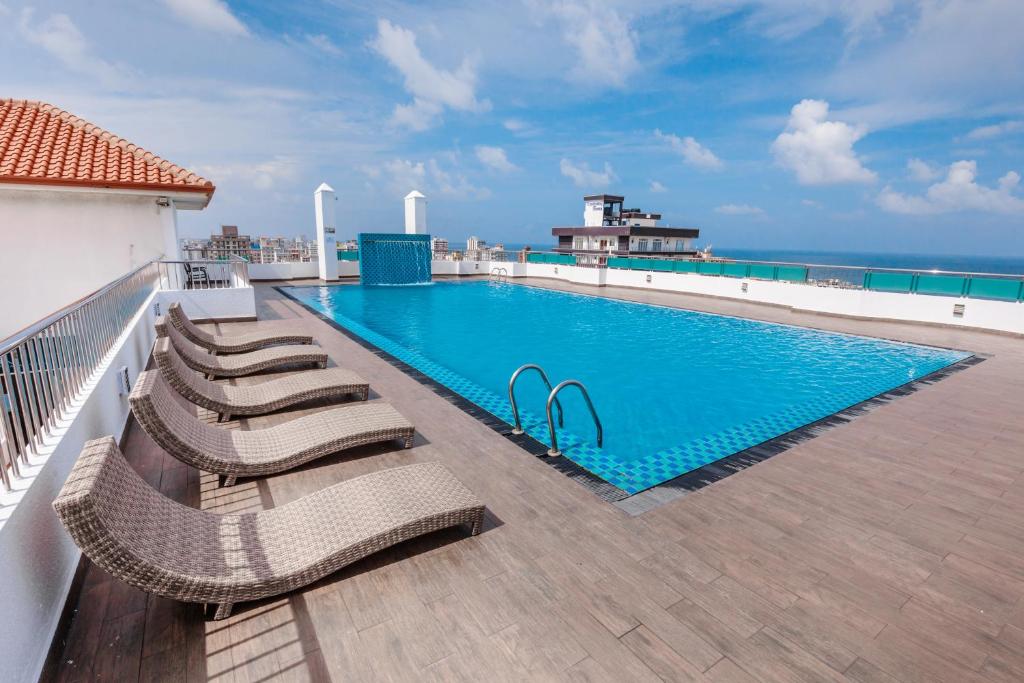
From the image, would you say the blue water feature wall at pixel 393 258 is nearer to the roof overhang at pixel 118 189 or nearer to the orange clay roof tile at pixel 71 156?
the roof overhang at pixel 118 189

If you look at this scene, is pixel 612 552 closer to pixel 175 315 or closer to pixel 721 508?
pixel 721 508

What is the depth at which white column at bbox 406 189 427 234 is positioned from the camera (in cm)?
2220

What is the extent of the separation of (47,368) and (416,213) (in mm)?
20321

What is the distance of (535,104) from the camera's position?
42906mm

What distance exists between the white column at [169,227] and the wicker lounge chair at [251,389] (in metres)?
7.16

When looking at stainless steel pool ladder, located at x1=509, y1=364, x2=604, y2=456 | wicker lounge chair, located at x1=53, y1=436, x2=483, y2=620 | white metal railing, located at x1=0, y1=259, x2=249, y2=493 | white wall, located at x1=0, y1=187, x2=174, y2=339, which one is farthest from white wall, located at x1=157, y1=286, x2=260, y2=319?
wicker lounge chair, located at x1=53, y1=436, x2=483, y2=620

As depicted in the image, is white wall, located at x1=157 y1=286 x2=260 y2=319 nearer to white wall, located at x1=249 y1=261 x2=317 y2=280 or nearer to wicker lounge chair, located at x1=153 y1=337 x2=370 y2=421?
wicker lounge chair, located at x1=153 y1=337 x2=370 y2=421

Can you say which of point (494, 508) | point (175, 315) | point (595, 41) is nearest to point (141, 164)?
point (175, 315)

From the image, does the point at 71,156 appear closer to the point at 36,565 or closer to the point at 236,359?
the point at 236,359

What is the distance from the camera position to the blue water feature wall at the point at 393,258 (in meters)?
20.6

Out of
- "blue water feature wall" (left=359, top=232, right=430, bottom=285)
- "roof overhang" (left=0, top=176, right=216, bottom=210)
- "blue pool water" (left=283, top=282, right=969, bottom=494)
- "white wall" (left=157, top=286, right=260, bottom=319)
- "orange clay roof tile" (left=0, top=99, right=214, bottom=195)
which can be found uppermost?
"orange clay roof tile" (left=0, top=99, right=214, bottom=195)

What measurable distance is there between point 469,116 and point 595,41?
1842 centimetres

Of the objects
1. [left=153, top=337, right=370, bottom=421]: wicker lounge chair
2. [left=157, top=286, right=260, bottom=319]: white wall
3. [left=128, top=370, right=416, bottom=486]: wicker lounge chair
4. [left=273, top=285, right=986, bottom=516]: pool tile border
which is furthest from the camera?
[left=157, top=286, right=260, bottom=319]: white wall

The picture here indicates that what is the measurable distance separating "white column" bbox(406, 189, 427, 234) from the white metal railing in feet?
57.3
